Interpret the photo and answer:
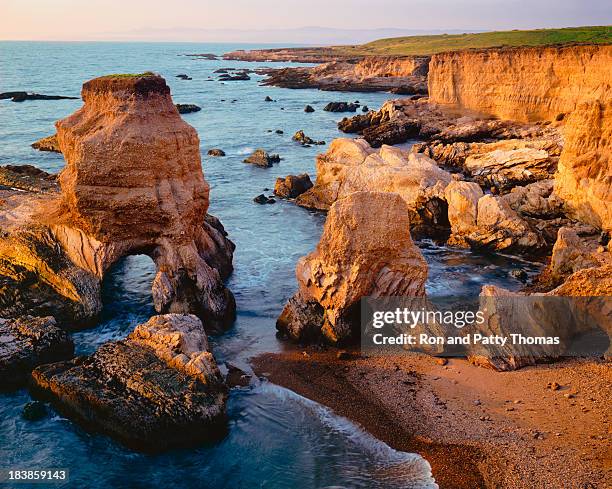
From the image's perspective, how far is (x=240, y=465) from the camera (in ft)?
47.3

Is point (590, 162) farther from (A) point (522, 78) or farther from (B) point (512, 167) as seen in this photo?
(A) point (522, 78)

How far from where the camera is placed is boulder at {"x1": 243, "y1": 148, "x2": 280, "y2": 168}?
47219 mm

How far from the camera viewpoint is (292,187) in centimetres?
3838

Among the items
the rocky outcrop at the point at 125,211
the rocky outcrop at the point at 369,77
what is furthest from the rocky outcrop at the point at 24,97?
the rocky outcrop at the point at 125,211

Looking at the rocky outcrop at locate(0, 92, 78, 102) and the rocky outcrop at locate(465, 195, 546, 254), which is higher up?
the rocky outcrop at locate(0, 92, 78, 102)

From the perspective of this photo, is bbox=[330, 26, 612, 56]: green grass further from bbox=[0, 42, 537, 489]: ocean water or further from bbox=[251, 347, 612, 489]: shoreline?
bbox=[251, 347, 612, 489]: shoreline

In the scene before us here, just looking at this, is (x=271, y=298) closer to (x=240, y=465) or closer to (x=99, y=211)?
(x=99, y=211)

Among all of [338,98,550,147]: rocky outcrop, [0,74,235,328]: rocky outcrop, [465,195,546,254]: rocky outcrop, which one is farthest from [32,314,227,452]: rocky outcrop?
[338,98,550,147]: rocky outcrop

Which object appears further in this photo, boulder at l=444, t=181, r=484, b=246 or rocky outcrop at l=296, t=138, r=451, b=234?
rocky outcrop at l=296, t=138, r=451, b=234

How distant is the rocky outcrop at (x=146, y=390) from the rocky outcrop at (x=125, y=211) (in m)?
4.20

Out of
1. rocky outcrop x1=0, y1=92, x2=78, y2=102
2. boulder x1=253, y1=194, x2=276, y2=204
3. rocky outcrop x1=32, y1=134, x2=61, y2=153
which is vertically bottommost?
boulder x1=253, y1=194, x2=276, y2=204

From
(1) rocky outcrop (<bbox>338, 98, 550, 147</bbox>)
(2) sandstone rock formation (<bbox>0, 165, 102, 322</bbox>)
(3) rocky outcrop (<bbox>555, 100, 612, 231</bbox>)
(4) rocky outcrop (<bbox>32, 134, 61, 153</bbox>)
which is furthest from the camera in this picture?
(4) rocky outcrop (<bbox>32, 134, 61, 153</bbox>)

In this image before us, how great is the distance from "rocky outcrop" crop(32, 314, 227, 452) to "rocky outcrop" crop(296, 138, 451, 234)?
1574cm

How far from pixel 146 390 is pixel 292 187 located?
24.4 meters
